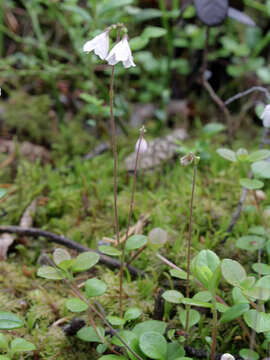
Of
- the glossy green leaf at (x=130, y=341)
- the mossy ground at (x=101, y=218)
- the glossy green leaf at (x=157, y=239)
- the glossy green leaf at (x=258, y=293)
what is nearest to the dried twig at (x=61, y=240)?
the mossy ground at (x=101, y=218)

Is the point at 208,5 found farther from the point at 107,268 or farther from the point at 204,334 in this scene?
the point at 204,334

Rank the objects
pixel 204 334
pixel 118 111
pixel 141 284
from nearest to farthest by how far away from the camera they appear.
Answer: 1. pixel 204 334
2. pixel 141 284
3. pixel 118 111

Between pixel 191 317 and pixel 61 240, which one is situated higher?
pixel 61 240

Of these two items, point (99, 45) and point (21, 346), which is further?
point (99, 45)

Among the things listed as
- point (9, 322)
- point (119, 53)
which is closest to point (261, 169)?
point (119, 53)

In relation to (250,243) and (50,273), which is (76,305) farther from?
(250,243)

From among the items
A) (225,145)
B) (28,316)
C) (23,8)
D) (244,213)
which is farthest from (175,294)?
(23,8)
